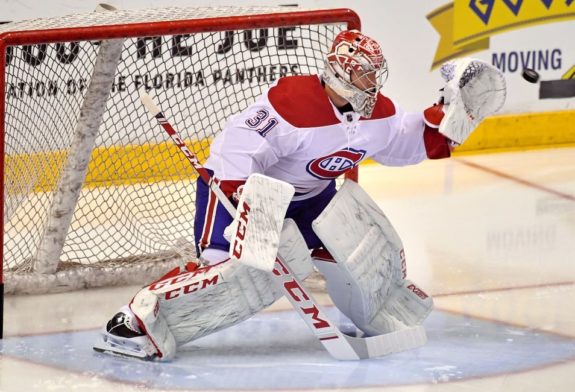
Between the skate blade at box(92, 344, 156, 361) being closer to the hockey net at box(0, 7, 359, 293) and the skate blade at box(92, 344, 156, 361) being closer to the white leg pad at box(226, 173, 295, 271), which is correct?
the white leg pad at box(226, 173, 295, 271)

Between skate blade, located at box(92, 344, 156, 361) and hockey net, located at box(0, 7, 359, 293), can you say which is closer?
skate blade, located at box(92, 344, 156, 361)

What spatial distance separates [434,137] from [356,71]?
1.28 ft

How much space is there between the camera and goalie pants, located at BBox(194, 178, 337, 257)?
3654 mm

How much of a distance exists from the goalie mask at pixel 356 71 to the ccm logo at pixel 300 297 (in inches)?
18.3

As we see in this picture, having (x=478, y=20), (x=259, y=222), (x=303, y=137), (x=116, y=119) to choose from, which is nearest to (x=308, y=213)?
(x=303, y=137)

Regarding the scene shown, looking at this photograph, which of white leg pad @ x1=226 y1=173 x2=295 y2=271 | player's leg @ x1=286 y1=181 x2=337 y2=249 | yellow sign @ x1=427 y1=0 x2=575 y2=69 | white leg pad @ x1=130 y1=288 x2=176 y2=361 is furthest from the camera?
yellow sign @ x1=427 y1=0 x2=575 y2=69

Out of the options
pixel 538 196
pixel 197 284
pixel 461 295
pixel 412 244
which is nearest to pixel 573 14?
pixel 538 196

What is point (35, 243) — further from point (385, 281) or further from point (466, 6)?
point (466, 6)

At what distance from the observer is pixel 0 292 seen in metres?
3.88

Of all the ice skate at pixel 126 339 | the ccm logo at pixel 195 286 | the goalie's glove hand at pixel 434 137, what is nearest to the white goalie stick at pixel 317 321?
the ccm logo at pixel 195 286

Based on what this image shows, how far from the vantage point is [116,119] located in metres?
5.17

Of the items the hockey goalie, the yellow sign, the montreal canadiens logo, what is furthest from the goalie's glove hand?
the yellow sign

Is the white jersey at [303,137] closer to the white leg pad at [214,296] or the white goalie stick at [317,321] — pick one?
the white goalie stick at [317,321]

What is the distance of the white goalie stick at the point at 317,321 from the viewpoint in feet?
11.9
